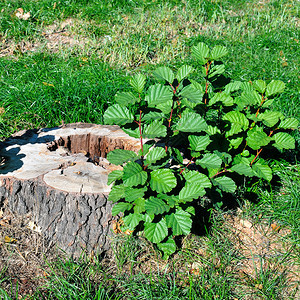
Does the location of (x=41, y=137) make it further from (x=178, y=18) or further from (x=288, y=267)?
(x=178, y=18)

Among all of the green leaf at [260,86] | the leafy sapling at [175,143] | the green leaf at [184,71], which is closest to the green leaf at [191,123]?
the leafy sapling at [175,143]

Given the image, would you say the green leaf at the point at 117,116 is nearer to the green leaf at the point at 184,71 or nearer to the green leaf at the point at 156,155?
the green leaf at the point at 156,155

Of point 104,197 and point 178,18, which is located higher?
point 178,18

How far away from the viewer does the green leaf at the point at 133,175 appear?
6.55 ft

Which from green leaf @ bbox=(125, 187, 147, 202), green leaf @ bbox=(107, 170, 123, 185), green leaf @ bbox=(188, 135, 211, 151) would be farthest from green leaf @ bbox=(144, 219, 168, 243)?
green leaf @ bbox=(188, 135, 211, 151)

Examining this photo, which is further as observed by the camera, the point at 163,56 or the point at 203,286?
the point at 163,56

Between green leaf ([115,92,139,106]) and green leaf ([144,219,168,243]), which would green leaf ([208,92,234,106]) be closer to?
green leaf ([115,92,139,106])

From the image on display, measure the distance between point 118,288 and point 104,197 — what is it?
58cm

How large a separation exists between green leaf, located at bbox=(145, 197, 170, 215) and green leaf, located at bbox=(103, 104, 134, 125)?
481 millimetres

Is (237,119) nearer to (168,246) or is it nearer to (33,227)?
Result: (168,246)

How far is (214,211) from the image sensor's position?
270 cm

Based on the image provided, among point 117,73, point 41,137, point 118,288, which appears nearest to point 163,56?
point 117,73

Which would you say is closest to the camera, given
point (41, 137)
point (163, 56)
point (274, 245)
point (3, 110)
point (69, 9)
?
point (274, 245)

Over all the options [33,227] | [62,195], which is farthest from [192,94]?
[33,227]
